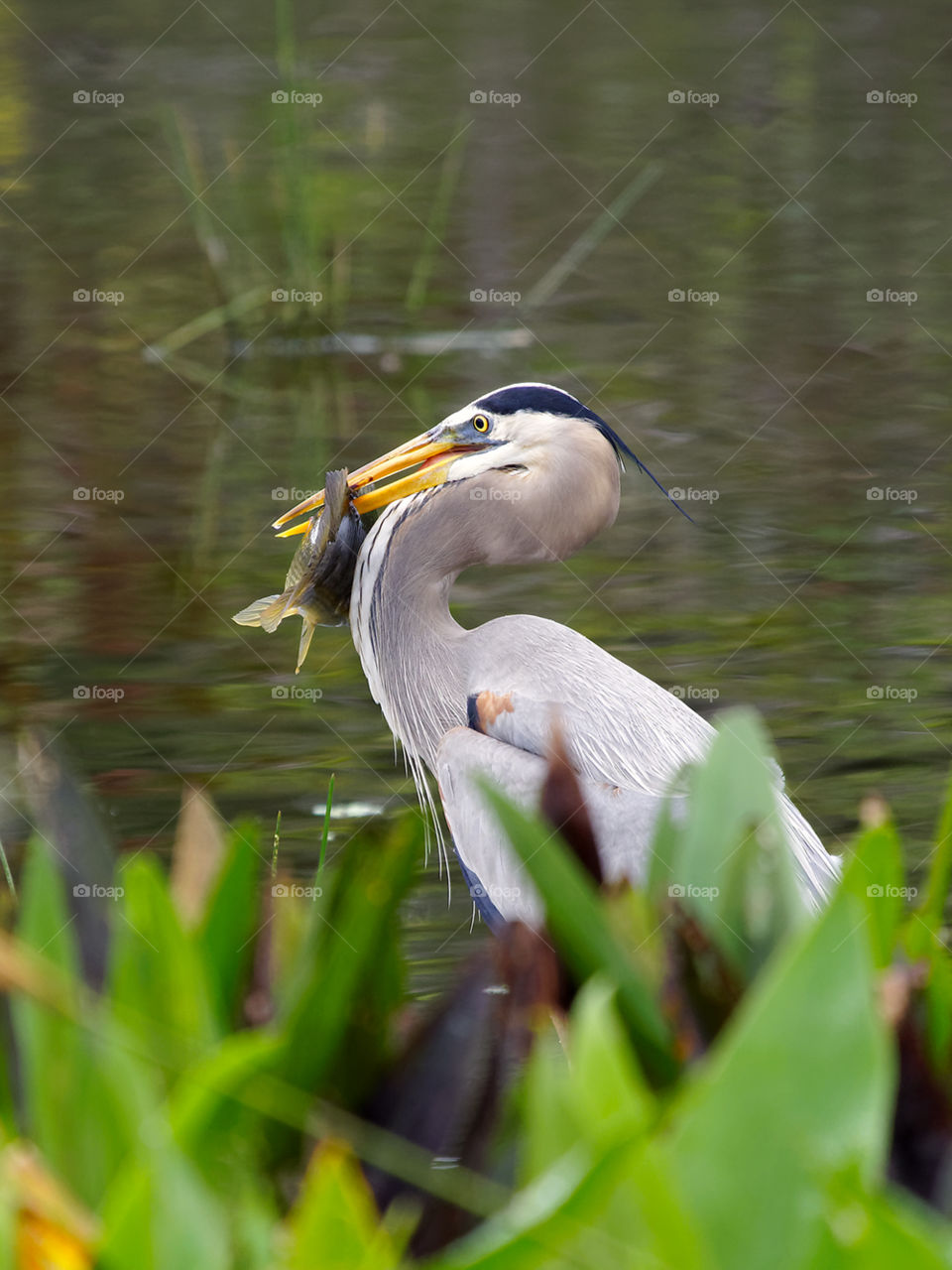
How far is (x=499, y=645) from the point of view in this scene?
3732 mm

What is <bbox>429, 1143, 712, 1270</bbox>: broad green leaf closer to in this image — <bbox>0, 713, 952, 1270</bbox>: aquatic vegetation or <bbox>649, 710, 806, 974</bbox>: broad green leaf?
<bbox>0, 713, 952, 1270</bbox>: aquatic vegetation

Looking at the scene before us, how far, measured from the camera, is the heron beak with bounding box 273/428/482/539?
4031 mm

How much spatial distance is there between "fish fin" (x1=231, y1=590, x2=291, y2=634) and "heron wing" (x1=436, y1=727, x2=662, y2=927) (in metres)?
0.42

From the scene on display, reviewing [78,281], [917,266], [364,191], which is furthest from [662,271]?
[78,281]

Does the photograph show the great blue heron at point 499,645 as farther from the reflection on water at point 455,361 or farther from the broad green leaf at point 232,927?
the broad green leaf at point 232,927

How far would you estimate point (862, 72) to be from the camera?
15.7 metres

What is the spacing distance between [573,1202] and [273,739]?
405cm

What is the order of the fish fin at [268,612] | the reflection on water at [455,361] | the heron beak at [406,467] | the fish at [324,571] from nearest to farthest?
the fish fin at [268,612] < the fish at [324,571] < the heron beak at [406,467] < the reflection on water at [455,361]

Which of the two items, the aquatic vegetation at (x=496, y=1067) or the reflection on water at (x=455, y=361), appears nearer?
the aquatic vegetation at (x=496, y=1067)

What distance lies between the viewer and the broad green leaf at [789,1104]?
43.8 inches

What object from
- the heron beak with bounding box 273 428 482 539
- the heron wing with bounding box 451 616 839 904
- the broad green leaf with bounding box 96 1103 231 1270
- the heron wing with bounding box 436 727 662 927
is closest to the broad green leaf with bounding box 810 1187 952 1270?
the broad green leaf with bounding box 96 1103 231 1270

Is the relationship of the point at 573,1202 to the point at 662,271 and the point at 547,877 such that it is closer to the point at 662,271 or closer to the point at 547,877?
the point at 547,877

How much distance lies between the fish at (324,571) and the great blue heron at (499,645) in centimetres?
4

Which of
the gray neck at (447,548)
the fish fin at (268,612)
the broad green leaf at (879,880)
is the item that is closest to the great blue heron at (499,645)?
the gray neck at (447,548)
